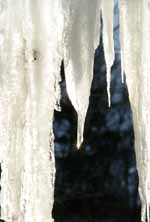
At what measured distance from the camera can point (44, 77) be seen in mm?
1198

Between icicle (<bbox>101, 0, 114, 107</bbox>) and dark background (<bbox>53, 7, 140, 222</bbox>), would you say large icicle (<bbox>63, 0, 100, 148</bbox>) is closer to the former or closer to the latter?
icicle (<bbox>101, 0, 114, 107</bbox>)

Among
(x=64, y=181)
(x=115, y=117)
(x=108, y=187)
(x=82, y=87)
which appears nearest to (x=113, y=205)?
(x=108, y=187)

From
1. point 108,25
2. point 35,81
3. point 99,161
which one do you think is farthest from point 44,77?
point 99,161

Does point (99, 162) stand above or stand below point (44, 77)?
below

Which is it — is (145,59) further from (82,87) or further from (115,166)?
(115,166)

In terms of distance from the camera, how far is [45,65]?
1191 millimetres

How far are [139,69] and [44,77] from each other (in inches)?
8.5

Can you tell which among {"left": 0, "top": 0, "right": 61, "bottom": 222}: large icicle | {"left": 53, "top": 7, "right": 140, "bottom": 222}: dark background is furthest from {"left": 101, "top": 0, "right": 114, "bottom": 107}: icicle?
{"left": 53, "top": 7, "right": 140, "bottom": 222}: dark background

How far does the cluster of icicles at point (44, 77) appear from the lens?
45.5 inches

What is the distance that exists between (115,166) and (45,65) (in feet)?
11.5

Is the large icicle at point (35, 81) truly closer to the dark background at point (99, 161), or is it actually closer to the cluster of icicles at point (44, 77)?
the cluster of icicles at point (44, 77)

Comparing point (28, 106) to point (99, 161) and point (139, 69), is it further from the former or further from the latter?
point (99, 161)

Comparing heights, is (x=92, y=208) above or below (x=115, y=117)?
below

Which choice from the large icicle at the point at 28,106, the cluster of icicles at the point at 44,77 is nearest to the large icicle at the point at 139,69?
the cluster of icicles at the point at 44,77
